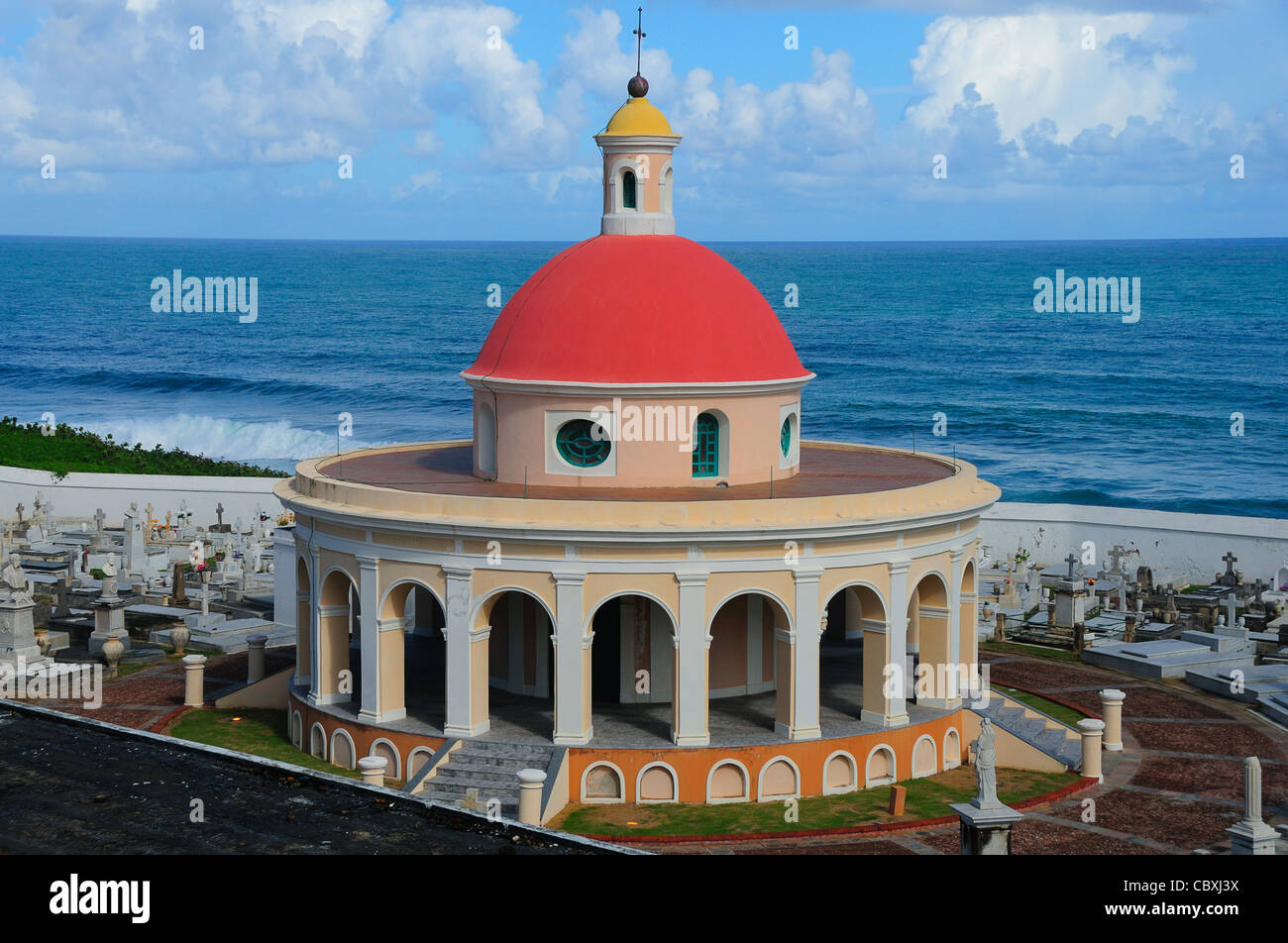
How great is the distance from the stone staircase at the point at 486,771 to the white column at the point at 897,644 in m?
5.83

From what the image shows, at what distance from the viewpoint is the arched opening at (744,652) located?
29359 millimetres

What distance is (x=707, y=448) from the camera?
2900 cm

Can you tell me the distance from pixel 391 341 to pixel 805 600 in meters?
114

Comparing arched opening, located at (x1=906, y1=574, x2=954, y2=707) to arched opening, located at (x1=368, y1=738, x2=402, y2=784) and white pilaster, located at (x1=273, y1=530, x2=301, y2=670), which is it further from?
white pilaster, located at (x1=273, y1=530, x2=301, y2=670)

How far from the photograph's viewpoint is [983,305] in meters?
158

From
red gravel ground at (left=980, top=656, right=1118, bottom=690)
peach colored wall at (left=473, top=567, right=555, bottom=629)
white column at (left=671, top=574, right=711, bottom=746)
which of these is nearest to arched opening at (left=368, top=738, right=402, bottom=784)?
peach colored wall at (left=473, top=567, right=555, bottom=629)

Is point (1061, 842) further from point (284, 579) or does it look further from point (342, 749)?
point (284, 579)

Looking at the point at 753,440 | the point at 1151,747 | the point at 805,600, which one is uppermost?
the point at 753,440

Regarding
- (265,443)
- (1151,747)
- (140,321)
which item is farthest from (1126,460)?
(140,321)

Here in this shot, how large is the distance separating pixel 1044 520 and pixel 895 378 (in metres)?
65.0

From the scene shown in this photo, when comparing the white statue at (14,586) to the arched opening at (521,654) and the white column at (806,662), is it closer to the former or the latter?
the arched opening at (521,654)

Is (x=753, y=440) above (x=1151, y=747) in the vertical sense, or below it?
above

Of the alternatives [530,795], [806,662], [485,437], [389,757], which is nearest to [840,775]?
[806,662]

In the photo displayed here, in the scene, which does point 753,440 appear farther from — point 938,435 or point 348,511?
point 938,435
